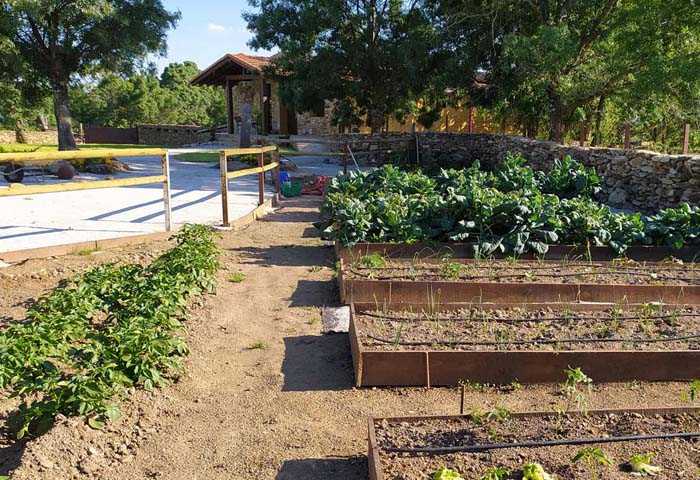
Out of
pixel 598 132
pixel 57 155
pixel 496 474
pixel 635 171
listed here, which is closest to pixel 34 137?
pixel 598 132

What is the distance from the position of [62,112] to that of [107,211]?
1345cm

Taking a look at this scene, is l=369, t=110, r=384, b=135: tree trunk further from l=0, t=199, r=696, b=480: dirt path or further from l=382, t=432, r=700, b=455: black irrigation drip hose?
l=382, t=432, r=700, b=455: black irrigation drip hose

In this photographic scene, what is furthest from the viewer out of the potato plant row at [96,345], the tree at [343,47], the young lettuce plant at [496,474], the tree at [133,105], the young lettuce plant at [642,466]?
the tree at [133,105]

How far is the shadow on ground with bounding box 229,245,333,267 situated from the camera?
7.50 metres

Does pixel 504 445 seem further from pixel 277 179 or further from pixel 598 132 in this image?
pixel 598 132

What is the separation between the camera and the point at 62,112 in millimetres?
21219

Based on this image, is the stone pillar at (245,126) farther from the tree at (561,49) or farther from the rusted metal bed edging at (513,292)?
the rusted metal bed edging at (513,292)

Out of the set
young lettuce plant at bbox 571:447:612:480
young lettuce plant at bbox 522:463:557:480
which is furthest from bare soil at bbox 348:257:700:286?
young lettuce plant at bbox 522:463:557:480

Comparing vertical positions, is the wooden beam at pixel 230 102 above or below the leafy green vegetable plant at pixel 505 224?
above

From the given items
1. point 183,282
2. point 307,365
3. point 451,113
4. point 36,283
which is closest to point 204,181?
point 36,283

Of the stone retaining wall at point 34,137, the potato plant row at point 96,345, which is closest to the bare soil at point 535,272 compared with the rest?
the potato plant row at point 96,345

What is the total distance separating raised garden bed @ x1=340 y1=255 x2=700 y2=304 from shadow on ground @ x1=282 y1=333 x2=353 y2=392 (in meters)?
0.48

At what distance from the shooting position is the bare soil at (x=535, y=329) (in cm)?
442

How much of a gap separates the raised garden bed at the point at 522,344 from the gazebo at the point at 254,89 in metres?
23.8
